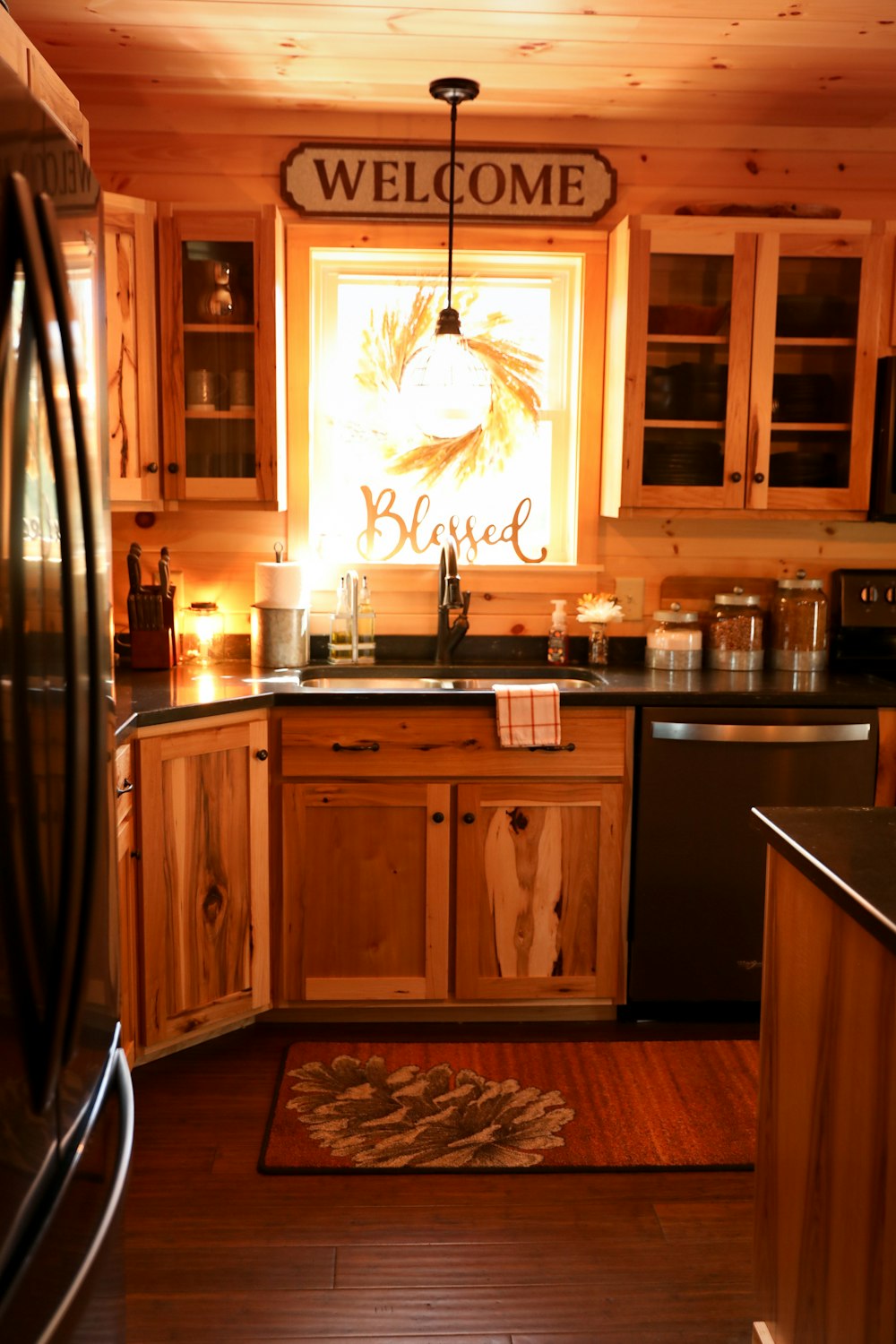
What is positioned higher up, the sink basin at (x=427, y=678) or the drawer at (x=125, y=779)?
the sink basin at (x=427, y=678)

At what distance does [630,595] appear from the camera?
3.71 m

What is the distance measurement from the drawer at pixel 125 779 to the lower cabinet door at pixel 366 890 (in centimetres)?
48

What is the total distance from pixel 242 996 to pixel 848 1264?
186 centimetres

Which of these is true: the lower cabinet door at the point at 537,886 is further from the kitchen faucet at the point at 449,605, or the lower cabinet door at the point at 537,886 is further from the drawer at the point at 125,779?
the drawer at the point at 125,779

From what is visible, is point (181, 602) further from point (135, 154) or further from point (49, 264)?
point (49, 264)

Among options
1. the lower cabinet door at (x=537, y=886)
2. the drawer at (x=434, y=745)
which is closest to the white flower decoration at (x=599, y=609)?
the drawer at (x=434, y=745)

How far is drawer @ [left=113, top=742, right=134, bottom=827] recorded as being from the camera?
8.63 ft

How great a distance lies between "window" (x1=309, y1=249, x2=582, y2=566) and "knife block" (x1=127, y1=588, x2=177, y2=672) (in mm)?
516

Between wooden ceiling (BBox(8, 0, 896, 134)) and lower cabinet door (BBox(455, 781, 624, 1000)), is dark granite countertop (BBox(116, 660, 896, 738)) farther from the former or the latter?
wooden ceiling (BBox(8, 0, 896, 134))

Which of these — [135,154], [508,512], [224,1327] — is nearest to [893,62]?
[508,512]

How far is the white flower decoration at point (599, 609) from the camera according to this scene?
3.59 m

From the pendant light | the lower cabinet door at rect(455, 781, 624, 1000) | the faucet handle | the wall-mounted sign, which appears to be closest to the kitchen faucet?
the faucet handle

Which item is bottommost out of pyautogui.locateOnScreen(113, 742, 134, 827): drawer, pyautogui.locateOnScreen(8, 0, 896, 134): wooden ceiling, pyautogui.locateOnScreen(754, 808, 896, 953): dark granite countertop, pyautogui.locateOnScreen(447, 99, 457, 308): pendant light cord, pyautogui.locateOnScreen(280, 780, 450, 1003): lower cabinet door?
pyautogui.locateOnScreen(280, 780, 450, 1003): lower cabinet door

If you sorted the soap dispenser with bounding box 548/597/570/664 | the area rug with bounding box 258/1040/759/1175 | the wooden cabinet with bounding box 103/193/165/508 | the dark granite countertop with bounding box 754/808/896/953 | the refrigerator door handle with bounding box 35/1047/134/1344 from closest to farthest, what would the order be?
the refrigerator door handle with bounding box 35/1047/134/1344
the dark granite countertop with bounding box 754/808/896/953
the area rug with bounding box 258/1040/759/1175
the wooden cabinet with bounding box 103/193/165/508
the soap dispenser with bounding box 548/597/570/664
